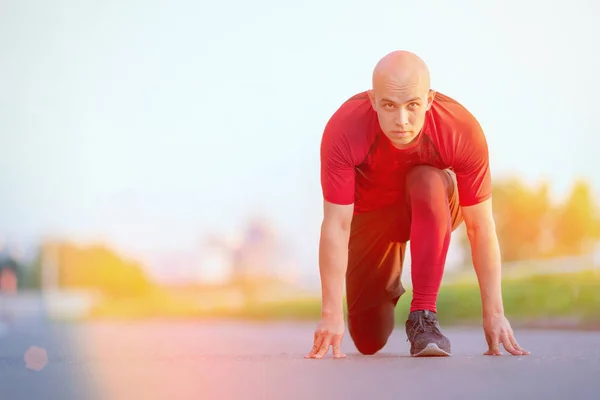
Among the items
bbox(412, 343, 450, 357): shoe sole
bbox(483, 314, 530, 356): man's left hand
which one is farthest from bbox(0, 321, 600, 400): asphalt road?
bbox(483, 314, 530, 356): man's left hand

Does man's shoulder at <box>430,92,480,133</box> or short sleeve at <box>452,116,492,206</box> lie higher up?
man's shoulder at <box>430,92,480,133</box>

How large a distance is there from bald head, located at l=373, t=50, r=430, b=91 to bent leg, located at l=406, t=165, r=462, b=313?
567mm

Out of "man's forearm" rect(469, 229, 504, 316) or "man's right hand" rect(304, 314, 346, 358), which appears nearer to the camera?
"man's right hand" rect(304, 314, 346, 358)

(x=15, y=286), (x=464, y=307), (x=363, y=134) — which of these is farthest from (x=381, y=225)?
(x=15, y=286)

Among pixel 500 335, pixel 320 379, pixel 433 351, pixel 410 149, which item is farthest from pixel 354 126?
pixel 320 379

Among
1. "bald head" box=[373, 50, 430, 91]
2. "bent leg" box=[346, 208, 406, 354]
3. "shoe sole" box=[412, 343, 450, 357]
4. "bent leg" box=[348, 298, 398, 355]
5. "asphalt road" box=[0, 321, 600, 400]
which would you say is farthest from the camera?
"bent leg" box=[348, 298, 398, 355]

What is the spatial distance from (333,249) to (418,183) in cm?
58

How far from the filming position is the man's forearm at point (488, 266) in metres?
4.65

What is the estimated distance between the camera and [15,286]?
4628cm

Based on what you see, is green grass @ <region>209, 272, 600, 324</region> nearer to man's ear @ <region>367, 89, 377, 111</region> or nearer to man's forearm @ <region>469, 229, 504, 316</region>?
man's forearm @ <region>469, 229, 504, 316</region>

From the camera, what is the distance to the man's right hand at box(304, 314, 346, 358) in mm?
4379

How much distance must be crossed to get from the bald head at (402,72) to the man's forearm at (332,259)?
752 millimetres

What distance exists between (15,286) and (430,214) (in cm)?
4454

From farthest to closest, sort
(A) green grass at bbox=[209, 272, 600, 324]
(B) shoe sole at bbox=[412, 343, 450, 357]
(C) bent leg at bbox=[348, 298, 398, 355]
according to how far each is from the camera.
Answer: (A) green grass at bbox=[209, 272, 600, 324], (C) bent leg at bbox=[348, 298, 398, 355], (B) shoe sole at bbox=[412, 343, 450, 357]
